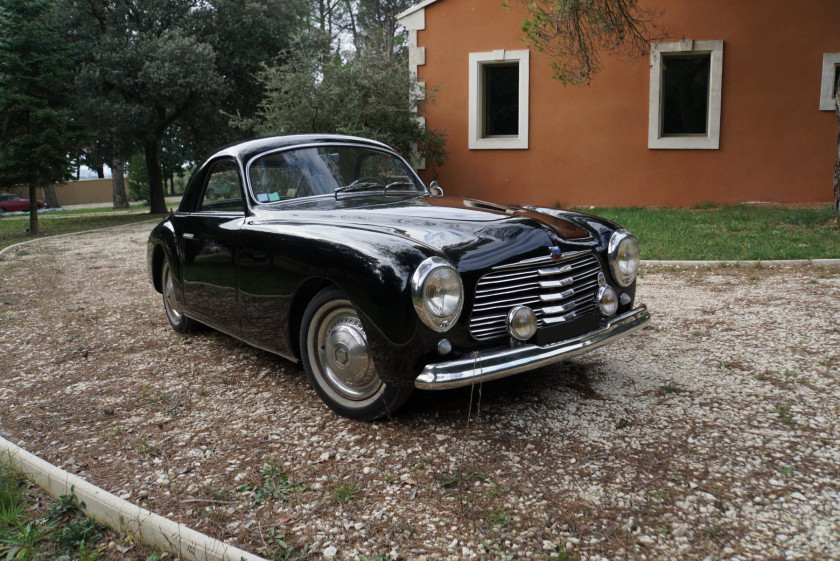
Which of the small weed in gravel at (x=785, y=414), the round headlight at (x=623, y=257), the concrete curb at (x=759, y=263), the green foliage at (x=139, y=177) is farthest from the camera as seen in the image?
the green foliage at (x=139, y=177)

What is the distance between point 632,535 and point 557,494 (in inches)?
14.4

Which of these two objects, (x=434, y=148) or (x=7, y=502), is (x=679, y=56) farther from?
(x=7, y=502)

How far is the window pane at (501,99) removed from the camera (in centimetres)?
1373

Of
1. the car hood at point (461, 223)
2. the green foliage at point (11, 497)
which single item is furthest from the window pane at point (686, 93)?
the green foliage at point (11, 497)

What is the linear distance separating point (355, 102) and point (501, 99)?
314 cm

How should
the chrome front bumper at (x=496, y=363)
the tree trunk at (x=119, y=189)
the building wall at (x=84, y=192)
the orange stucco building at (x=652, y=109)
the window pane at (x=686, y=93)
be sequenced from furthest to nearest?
the building wall at (x=84, y=192) < the tree trunk at (x=119, y=189) < the window pane at (x=686, y=93) < the orange stucco building at (x=652, y=109) < the chrome front bumper at (x=496, y=363)

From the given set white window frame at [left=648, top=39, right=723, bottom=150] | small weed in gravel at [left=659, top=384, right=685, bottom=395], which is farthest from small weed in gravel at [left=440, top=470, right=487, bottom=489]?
white window frame at [left=648, top=39, right=723, bottom=150]

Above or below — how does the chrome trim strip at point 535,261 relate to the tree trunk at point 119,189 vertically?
below

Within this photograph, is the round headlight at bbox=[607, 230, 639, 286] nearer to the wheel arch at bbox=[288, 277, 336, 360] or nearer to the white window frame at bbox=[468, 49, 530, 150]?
the wheel arch at bbox=[288, 277, 336, 360]

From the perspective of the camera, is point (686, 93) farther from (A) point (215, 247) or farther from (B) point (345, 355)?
(B) point (345, 355)

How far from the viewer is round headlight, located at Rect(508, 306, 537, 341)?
3297mm

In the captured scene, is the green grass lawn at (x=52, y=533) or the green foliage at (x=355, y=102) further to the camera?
the green foliage at (x=355, y=102)

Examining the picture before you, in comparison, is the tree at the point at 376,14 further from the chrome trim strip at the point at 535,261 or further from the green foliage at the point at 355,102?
the chrome trim strip at the point at 535,261

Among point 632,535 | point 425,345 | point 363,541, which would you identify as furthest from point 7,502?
point 632,535
